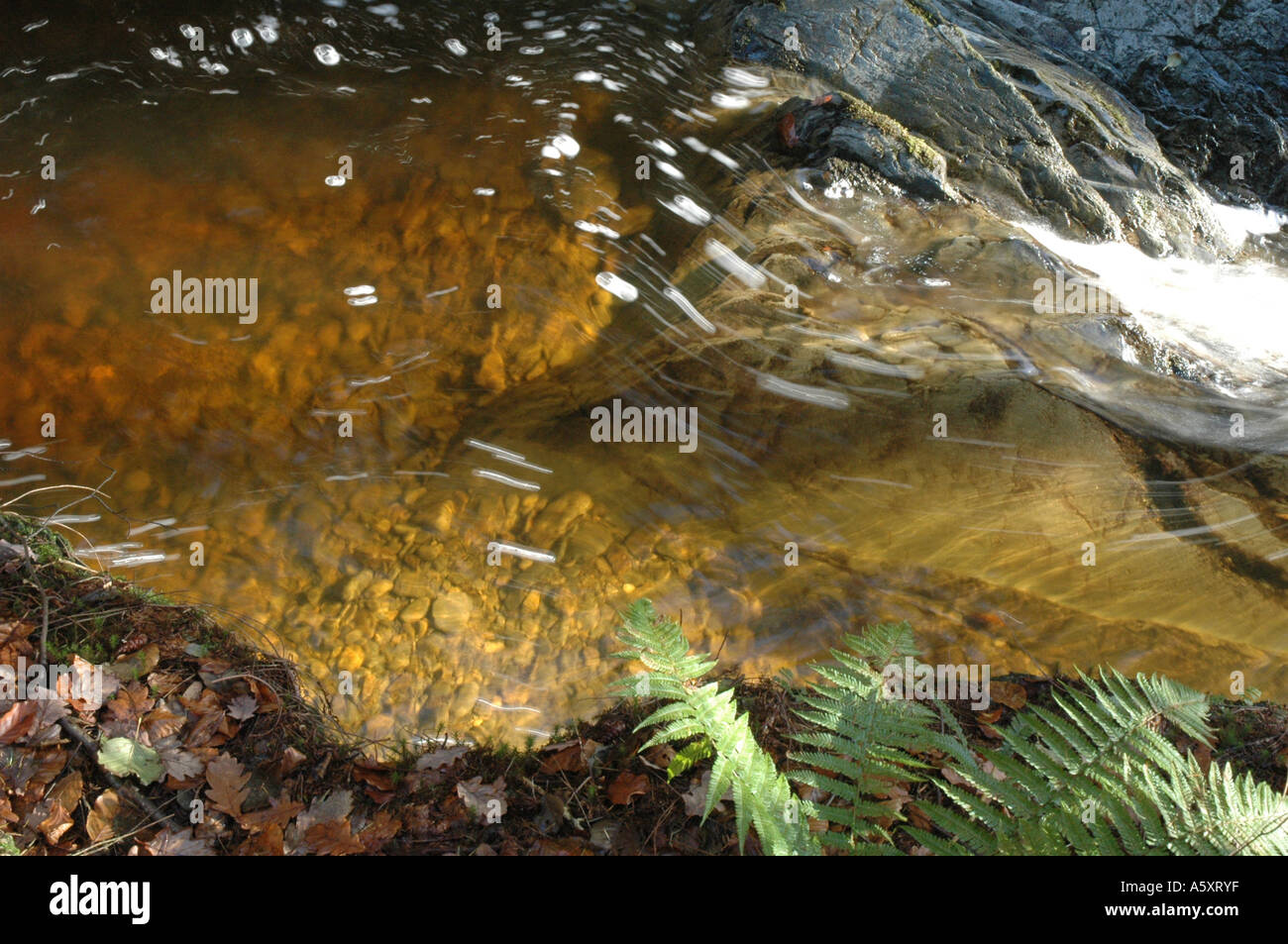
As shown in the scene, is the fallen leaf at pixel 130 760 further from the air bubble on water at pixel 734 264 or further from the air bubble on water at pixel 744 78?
the air bubble on water at pixel 744 78

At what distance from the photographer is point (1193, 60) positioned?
8211 millimetres

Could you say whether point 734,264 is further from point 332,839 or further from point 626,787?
point 332,839

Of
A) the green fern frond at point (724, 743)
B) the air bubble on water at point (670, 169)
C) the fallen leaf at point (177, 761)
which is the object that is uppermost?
the air bubble on water at point (670, 169)

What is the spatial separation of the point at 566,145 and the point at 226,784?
192 inches

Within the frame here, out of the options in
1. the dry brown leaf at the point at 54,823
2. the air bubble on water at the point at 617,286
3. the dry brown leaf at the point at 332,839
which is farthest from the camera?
the air bubble on water at the point at 617,286

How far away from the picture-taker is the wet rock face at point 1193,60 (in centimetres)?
782

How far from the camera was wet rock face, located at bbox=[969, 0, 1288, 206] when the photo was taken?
7824 millimetres

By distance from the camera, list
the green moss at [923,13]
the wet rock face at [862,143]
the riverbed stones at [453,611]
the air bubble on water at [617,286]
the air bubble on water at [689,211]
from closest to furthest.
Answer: the riverbed stones at [453,611] < the air bubble on water at [617,286] < the air bubble on water at [689,211] < the wet rock face at [862,143] < the green moss at [923,13]

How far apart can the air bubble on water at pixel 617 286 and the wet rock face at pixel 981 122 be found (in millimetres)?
2231

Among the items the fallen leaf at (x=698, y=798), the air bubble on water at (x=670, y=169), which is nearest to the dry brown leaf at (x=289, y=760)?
the fallen leaf at (x=698, y=798)

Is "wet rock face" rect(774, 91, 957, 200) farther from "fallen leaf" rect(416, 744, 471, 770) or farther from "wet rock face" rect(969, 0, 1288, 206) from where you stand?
"fallen leaf" rect(416, 744, 471, 770)

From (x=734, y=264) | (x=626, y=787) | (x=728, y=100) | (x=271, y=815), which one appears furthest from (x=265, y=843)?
(x=728, y=100)

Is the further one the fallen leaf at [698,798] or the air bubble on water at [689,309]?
the air bubble on water at [689,309]
